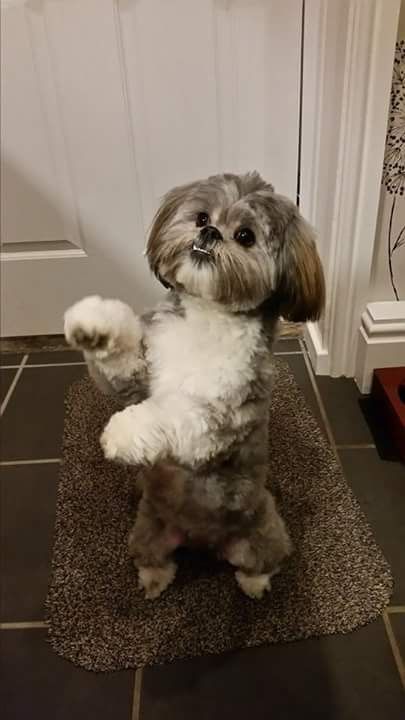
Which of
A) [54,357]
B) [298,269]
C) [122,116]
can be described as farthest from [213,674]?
[122,116]

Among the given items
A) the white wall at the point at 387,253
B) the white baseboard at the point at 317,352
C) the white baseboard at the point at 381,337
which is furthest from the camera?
the white baseboard at the point at 317,352

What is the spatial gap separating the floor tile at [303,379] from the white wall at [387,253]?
0.31 metres

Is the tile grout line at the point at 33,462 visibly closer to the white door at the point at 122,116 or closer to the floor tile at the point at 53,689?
the floor tile at the point at 53,689

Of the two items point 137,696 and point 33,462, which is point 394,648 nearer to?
point 137,696

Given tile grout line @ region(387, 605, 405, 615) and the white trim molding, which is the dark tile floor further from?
the white trim molding

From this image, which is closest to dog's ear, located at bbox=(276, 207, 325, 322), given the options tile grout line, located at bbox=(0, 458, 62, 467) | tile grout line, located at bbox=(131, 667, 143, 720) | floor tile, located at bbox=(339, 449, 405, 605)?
floor tile, located at bbox=(339, 449, 405, 605)

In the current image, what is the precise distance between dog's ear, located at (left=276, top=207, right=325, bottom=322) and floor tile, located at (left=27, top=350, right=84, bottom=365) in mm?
1071

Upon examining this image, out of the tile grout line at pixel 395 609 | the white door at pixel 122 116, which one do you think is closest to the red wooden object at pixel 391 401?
the tile grout line at pixel 395 609

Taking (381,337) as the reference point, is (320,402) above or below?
below

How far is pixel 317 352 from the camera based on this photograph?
1.72m

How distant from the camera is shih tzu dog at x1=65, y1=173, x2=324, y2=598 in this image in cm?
87

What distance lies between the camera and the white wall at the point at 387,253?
1434mm

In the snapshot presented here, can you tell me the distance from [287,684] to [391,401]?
2.38 feet

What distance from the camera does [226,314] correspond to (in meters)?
0.95
